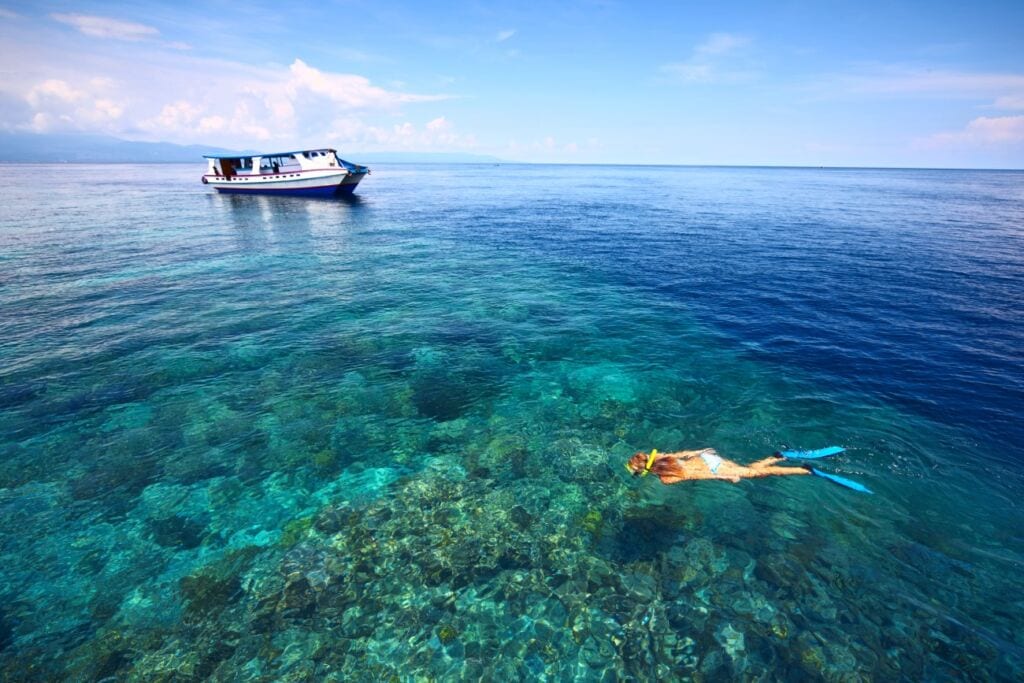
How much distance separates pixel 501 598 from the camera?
9859mm

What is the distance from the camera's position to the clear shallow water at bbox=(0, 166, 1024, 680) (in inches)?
356

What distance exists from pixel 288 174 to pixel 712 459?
274 feet

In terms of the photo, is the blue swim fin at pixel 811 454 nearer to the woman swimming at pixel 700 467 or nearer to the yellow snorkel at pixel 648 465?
the woman swimming at pixel 700 467

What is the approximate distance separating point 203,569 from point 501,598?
736 centimetres

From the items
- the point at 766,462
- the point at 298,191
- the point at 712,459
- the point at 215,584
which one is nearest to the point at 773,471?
the point at 766,462

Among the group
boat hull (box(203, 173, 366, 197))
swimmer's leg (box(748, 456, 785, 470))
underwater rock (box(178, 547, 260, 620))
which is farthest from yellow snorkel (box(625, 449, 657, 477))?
boat hull (box(203, 173, 366, 197))

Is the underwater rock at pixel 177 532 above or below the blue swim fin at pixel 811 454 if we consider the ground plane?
below

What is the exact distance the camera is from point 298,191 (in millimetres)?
76500

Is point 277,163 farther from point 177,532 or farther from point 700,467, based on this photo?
point 700,467

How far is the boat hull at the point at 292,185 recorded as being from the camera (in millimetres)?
72812

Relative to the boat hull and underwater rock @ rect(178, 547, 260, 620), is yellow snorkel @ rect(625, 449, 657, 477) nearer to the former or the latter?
underwater rock @ rect(178, 547, 260, 620)

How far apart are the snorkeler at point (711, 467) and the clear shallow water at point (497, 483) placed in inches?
20.1

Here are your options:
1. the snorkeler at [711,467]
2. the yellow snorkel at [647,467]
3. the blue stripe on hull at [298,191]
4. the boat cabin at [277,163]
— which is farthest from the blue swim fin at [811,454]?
the blue stripe on hull at [298,191]

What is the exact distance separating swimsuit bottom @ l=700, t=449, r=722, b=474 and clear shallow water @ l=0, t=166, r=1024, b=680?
715mm
